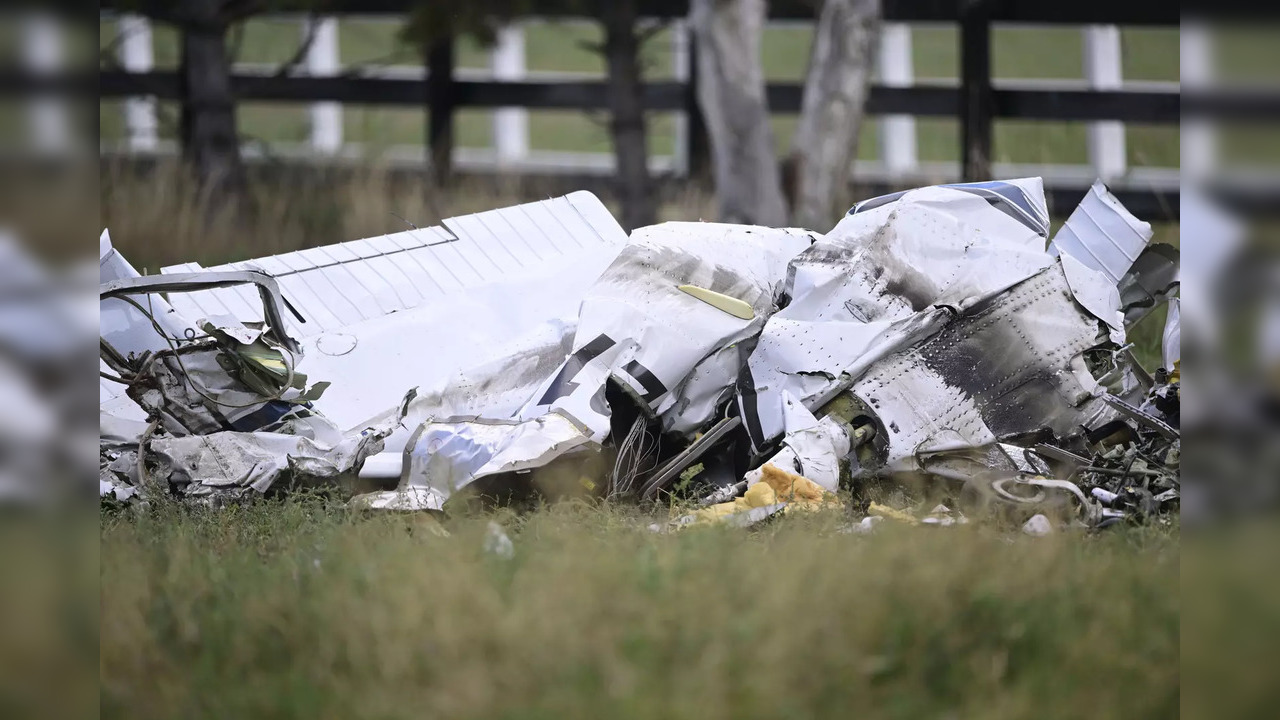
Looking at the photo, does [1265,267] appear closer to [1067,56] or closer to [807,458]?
[807,458]

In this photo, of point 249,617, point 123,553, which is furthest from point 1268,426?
point 123,553

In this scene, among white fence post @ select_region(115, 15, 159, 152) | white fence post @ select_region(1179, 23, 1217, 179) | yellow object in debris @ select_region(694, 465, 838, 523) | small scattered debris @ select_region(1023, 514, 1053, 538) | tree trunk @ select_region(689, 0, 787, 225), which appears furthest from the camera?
white fence post @ select_region(115, 15, 159, 152)

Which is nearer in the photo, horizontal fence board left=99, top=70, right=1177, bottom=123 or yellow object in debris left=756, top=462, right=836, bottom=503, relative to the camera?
yellow object in debris left=756, top=462, right=836, bottom=503

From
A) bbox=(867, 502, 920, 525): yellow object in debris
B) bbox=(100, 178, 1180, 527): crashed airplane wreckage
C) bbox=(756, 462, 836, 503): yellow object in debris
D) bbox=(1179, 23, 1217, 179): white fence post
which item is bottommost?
bbox=(867, 502, 920, 525): yellow object in debris

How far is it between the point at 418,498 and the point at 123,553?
0.89 m

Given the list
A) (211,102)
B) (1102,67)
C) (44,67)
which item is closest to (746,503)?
(44,67)

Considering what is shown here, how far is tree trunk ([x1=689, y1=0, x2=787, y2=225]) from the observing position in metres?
8.19

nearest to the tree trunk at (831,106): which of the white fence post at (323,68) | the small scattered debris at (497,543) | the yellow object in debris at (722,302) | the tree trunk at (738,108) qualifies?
the tree trunk at (738,108)

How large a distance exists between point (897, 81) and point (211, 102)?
643 cm

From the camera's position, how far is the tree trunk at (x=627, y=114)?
950 centimetres

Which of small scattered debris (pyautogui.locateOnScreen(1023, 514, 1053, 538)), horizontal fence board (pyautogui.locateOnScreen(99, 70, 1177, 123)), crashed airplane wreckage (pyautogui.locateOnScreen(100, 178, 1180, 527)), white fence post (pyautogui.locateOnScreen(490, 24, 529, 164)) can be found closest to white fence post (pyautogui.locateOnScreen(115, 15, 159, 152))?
horizontal fence board (pyautogui.locateOnScreen(99, 70, 1177, 123))

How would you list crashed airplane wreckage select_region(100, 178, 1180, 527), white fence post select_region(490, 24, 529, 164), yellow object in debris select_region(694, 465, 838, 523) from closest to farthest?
yellow object in debris select_region(694, 465, 838, 523) → crashed airplane wreckage select_region(100, 178, 1180, 527) → white fence post select_region(490, 24, 529, 164)

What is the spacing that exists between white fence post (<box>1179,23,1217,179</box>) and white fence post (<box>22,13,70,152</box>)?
5.48 ft

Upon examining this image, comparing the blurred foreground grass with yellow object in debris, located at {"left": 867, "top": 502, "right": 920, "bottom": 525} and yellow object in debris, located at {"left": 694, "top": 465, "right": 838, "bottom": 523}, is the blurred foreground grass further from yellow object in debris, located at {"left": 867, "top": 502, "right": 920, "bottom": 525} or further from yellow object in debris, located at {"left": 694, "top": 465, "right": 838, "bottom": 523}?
yellow object in debris, located at {"left": 694, "top": 465, "right": 838, "bottom": 523}
